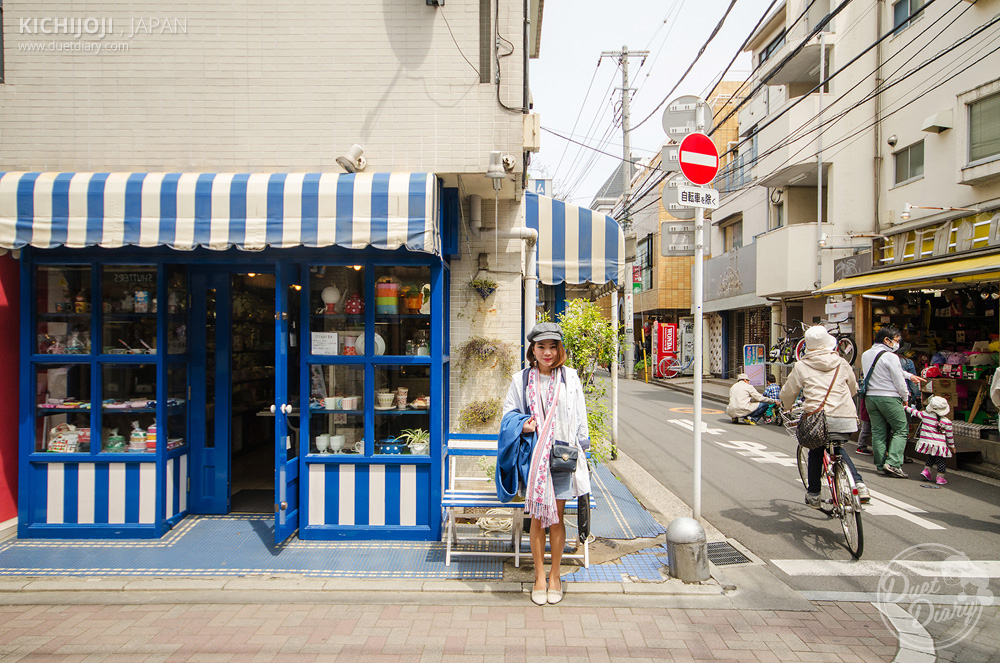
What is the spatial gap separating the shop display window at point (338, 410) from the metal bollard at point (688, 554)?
299 cm

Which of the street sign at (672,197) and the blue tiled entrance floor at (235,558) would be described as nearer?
the blue tiled entrance floor at (235,558)

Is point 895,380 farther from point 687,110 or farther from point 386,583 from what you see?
point 386,583

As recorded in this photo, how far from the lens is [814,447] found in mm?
5379

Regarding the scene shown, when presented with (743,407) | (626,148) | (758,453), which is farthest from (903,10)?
(758,453)

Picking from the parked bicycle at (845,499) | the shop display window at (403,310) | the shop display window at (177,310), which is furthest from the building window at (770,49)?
the shop display window at (177,310)

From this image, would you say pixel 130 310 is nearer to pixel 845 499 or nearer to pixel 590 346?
pixel 590 346

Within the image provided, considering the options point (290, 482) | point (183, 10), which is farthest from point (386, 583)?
point (183, 10)

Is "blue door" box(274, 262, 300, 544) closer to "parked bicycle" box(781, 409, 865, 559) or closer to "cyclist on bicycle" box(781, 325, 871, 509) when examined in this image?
"cyclist on bicycle" box(781, 325, 871, 509)

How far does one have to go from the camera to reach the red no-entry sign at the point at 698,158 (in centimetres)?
488

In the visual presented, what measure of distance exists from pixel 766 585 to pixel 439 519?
2.86 meters

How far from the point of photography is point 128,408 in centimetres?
545

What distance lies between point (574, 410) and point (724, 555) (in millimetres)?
2272

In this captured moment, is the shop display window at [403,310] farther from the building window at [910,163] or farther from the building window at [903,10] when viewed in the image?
the building window at [903,10]

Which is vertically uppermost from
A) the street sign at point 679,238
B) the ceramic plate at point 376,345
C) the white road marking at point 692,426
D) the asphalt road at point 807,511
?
the street sign at point 679,238
